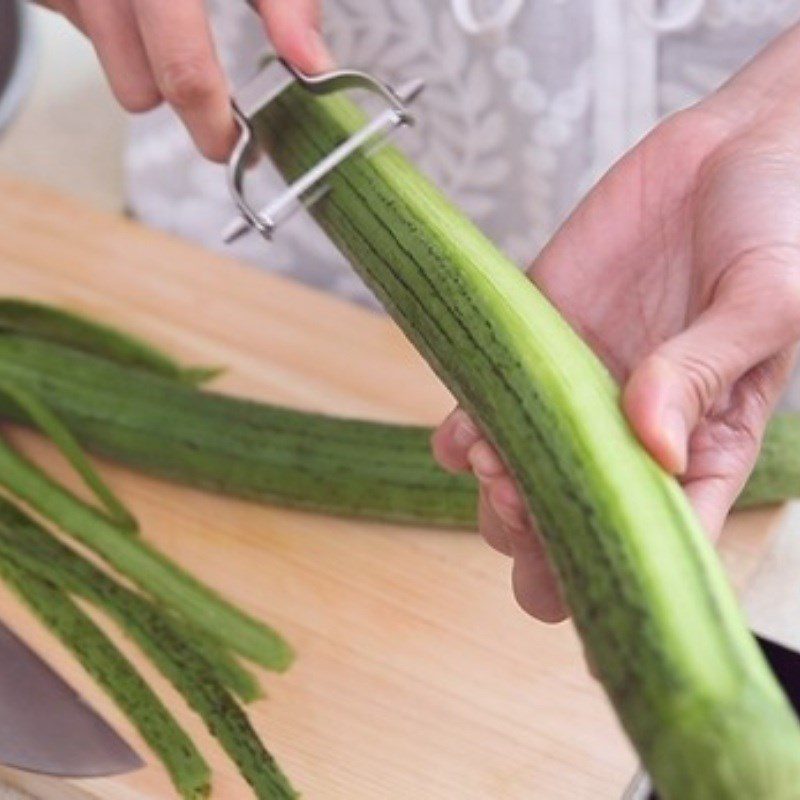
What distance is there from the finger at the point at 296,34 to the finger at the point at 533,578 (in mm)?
377

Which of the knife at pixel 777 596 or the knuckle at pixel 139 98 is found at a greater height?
the knuckle at pixel 139 98

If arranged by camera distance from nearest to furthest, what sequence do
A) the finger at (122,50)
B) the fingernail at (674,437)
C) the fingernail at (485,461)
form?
the fingernail at (674,437) < the fingernail at (485,461) < the finger at (122,50)

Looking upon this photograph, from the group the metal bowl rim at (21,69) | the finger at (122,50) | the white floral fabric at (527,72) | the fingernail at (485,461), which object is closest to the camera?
the fingernail at (485,461)

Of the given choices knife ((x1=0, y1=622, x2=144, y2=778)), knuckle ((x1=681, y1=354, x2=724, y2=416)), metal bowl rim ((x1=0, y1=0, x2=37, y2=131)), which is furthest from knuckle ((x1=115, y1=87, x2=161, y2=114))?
metal bowl rim ((x1=0, y1=0, x2=37, y2=131))

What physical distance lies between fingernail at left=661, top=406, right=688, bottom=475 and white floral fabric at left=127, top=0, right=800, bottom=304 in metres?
0.60

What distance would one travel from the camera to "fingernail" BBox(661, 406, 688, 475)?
0.78 metres

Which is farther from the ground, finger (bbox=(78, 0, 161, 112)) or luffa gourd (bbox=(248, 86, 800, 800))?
finger (bbox=(78, 0, 161, 112))

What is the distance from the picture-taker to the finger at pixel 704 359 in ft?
2.56

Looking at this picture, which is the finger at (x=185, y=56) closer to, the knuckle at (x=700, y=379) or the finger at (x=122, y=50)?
the finger at (x=122, y=50)

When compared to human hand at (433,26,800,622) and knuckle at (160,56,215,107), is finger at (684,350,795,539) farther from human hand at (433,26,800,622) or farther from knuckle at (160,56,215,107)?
knuckle at (160,56,215,107)

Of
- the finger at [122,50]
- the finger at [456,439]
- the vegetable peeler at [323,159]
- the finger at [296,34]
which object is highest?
the finger at [122,50]

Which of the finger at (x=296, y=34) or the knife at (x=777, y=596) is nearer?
the finger at (x=296, y=34)

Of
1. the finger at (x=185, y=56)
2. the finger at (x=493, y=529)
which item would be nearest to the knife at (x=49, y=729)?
the finger at (x=493, y=529)

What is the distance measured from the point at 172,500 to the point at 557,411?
1.81ft
